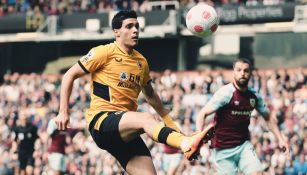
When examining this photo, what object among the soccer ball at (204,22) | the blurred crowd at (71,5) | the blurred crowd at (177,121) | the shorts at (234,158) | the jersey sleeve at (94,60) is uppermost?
the soccer ball at (204,22)

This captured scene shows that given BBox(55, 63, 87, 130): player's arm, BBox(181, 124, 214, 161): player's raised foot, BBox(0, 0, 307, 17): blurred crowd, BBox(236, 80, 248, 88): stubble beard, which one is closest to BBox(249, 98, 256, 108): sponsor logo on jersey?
BBox(236, 80, 248, 88): stubble beard

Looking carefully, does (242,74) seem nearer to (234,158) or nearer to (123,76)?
(234,158)

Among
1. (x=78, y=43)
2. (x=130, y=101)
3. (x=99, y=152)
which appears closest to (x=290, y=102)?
(x=99, y=152)

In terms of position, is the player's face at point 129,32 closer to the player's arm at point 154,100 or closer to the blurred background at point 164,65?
the player's arm at point 154,100

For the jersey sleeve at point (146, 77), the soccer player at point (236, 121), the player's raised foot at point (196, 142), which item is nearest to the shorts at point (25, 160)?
the soccer player at point (236, 121)

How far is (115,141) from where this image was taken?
8.22m

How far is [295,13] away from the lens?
83.3 feet

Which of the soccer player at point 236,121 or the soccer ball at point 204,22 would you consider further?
the soccer player at point 236,121

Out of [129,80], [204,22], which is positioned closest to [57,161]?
[204,22]

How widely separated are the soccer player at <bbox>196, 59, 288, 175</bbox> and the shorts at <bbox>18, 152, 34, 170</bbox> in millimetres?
9558

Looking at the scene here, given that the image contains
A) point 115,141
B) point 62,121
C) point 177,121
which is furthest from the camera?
point 177,121

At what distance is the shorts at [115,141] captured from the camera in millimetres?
8109

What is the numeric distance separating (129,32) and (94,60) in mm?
482

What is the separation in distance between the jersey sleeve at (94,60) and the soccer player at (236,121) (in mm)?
2567
